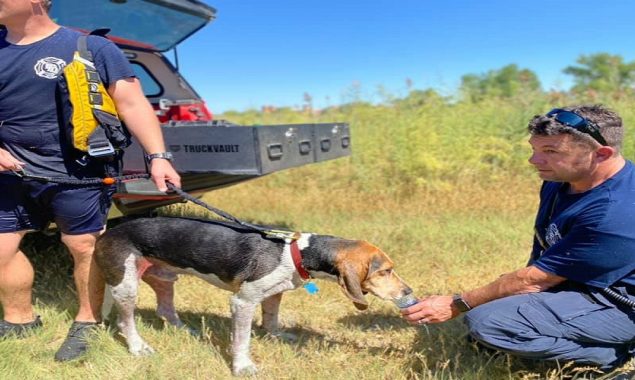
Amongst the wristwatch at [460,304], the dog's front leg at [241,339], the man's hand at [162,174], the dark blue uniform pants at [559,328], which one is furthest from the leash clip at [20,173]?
the dark blue uniform pants at [559,328]

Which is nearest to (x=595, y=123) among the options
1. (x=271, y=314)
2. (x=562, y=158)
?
(x=562, y=158)

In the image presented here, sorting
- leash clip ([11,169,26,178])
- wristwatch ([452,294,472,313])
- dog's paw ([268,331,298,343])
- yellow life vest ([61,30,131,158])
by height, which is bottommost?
dog's paw ([268,331,298,343])

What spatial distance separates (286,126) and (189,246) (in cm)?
128

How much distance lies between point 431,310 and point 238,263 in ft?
3.38

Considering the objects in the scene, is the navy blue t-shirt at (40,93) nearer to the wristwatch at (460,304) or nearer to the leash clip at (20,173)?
the leash clip at (20,173)

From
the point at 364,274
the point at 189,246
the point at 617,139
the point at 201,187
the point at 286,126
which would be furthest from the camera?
the point at 201,187

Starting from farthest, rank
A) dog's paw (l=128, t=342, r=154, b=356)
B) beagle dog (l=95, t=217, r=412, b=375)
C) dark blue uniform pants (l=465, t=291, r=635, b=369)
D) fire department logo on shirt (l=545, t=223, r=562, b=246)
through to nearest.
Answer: dog's paw (l=128, t=342, r=154, b=356)
beagle dog (l=95, t=217, r=412, b=375)
fire department logo on shirt (l=545, t=223, r=562, b=246)
dark blue uniform pants (l=465, t=291, r=635, b=369)

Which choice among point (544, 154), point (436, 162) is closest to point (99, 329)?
point (544, 154)

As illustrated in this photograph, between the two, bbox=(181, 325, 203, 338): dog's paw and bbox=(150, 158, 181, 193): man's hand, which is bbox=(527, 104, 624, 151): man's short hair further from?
bbox=(181, 325, 203, 338): dog's paw

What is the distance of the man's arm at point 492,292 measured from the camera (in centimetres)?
260

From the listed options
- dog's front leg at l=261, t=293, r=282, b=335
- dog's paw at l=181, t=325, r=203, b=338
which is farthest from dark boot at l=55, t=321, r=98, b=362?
dog's front leg at l=261, t=293, r=282, b=335

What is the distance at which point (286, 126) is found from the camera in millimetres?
3891

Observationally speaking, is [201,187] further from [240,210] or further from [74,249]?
[240,210]

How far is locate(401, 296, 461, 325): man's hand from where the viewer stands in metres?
2.75
